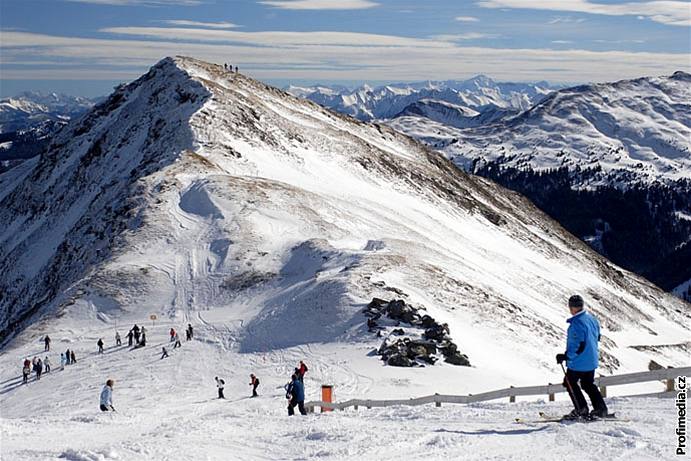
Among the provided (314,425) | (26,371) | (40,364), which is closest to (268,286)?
(40,364)

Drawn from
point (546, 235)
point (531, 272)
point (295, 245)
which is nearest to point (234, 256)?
point (295, 245)

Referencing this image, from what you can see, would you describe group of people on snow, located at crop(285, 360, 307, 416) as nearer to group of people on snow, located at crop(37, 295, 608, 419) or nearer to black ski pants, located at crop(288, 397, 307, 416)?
black ski pants, located at crop(288, 397, 307, 416)

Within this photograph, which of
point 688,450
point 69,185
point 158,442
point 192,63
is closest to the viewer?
point 688,450

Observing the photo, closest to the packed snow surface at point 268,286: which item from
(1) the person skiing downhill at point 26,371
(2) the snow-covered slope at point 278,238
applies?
(2) the snow-covered slope at point 278,238

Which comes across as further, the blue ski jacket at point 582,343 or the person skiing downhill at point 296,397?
the person skiing downhill at point 296,397

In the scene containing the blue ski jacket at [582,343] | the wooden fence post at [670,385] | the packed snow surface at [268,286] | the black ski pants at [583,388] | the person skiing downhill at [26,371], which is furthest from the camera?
the person skiing downhill at [26,371]

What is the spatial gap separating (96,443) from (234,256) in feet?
132

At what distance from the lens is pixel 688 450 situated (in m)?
11.1

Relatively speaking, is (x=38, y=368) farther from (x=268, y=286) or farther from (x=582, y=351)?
(x=582, y=351)

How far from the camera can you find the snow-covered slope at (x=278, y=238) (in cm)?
4622

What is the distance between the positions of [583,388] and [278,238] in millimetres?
45977

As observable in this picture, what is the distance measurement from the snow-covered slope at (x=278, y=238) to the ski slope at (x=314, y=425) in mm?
5302

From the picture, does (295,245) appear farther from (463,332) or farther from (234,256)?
(463,332)

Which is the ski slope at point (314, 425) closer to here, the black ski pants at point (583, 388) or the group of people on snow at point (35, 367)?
the black ski pants at point (583, 388)
